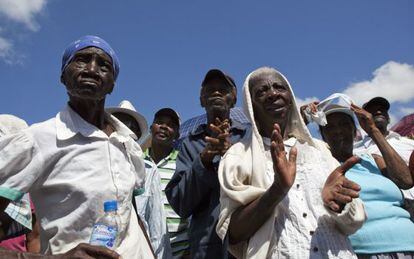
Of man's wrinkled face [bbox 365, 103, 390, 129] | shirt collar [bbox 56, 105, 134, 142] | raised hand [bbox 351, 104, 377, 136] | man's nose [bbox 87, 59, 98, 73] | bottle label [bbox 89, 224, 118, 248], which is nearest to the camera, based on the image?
bottle label [bbox 89, 224, 118, 248]

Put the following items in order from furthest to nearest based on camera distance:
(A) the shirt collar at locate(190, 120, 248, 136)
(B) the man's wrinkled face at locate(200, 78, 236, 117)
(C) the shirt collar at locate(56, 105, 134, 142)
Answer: (B) the man's wrinkled face at locate(200, 78, 236, 117), (A) the shirt collar at locate(190, 120, 248, 136), (C) the shirt collar at locate(56, 105, 134, 142)

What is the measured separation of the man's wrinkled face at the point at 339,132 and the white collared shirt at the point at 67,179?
7.71ft

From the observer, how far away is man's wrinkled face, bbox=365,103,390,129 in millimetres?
Answer: 5152

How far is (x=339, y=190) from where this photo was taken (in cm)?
252

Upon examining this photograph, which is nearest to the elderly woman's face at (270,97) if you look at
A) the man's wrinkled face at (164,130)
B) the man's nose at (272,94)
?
the man's nose at (272,94)

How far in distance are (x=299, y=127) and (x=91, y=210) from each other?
5.87 feet

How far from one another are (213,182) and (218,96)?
1131 millimetres

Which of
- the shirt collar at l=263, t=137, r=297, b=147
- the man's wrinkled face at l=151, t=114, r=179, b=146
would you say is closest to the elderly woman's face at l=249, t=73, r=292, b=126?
the shirt collar at l=263, t=137, r=297, b=147

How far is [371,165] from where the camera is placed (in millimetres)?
3863

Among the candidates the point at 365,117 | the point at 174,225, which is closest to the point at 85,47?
the point at 174,225

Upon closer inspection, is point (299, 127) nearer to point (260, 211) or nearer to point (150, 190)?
point (260, 211)

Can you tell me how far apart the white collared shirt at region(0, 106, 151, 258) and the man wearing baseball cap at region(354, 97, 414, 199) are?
310 cm

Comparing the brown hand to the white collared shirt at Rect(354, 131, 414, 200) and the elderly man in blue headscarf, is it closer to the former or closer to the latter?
the elderly man in blue headscarf

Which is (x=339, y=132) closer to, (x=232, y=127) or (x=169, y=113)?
(x=232, y=127)
